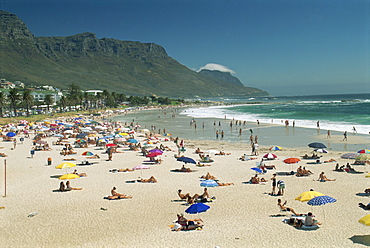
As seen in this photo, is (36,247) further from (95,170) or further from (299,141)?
(299,141)

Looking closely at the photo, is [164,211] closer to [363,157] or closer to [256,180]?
[256,180]

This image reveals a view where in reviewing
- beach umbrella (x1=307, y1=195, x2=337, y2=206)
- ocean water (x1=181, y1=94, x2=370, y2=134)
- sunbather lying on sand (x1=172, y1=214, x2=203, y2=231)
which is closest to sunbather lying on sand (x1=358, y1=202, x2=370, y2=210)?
beach umbrella (x1=307, y1=195, x2=337, y2=206)

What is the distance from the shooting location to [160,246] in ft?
29.1

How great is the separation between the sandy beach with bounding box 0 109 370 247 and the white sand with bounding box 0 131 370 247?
0.03 metres

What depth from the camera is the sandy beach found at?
9305 millimetres

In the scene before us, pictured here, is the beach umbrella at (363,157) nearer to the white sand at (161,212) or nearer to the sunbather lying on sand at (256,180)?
the white sand at (161,212)

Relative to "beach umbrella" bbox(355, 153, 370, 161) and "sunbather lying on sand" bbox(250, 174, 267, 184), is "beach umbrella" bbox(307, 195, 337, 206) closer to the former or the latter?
"sunbather lying on sand" bbox(250, 174, 267, 184)

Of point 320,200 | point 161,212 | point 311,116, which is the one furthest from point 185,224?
point 311,116

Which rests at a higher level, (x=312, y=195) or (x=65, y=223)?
(x=312, y=195)

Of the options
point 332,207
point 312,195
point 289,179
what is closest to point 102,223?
point 312,195

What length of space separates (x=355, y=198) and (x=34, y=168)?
17.7 metres

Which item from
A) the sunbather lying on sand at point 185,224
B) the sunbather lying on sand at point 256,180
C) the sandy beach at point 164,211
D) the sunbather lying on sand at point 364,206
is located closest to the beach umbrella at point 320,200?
the sandy beach at point 164,211

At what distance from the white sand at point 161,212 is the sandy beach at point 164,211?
0.03m

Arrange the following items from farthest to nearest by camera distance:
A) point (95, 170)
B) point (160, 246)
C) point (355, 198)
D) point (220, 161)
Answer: point (220, 161) < point (95, 170) < point (355, 198) < point (160, 246)
